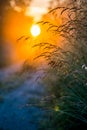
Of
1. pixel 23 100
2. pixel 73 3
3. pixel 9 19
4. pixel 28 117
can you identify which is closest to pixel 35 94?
pixel 23 100

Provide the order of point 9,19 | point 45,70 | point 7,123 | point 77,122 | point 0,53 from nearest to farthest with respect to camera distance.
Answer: point 77,122, point 45,70, point 7,123, point 0,53, point 9,19

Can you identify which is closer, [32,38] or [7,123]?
[32,38]

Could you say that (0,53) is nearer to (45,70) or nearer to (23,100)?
(23,100)

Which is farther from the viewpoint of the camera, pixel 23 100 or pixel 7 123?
pixel 23 100

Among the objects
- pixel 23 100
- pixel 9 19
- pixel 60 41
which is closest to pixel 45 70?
pixel 60 41

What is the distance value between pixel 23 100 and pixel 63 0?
10.9ft

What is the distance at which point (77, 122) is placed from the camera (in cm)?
772

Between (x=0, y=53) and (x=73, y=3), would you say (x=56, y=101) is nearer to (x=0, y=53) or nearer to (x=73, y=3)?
(x=73, y=3)

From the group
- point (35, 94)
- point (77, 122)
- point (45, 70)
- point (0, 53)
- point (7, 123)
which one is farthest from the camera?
point (0, 53)

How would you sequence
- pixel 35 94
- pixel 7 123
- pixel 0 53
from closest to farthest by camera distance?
pixel 7 123, pixel 35 94, pixel 0 53

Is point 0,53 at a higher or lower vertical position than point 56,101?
higher

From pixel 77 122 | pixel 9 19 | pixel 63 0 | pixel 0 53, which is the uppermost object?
pixel 9 19

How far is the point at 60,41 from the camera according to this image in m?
8.16

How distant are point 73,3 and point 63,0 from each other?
1103mm
